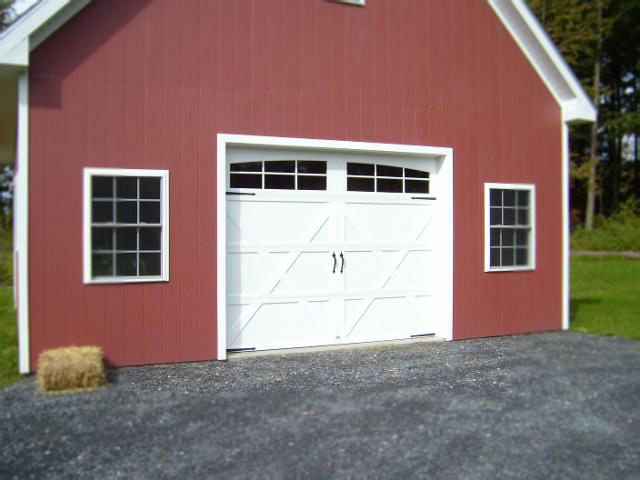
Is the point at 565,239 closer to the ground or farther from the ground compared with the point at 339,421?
farther from the ground

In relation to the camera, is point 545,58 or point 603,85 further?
point 603,85

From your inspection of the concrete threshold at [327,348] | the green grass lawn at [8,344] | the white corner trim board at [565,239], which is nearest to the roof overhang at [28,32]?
the green grass lawn at [8,344]

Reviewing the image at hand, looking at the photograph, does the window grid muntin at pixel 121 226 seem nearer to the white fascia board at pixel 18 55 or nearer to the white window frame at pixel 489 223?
the white fascia board at pixel 18 55

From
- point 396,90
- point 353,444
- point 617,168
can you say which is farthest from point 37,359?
point 617,168

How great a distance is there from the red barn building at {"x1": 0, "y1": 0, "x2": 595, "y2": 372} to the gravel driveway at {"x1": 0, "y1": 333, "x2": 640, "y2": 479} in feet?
2.88

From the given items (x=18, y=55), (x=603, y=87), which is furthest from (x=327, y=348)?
(x=603, y=87)

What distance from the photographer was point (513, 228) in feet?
29.1

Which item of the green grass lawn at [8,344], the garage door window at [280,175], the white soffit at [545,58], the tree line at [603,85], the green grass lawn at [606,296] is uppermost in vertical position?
the tree line at [603,85]

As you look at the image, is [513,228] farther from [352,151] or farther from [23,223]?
[23,223]

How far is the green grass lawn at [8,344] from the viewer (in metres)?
6.39

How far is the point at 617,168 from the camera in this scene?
95.2ft

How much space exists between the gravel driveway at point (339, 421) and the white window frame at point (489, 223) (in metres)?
1.89

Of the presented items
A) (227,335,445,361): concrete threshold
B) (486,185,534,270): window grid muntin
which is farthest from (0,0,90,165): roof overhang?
(486,185,534,270): window grid muntin

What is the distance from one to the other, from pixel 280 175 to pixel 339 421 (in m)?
3.65
